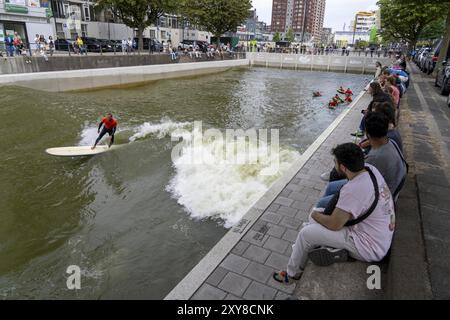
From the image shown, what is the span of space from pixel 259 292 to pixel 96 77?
89.5ft

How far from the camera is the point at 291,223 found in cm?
595

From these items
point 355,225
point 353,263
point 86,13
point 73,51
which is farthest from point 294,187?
point 86,13

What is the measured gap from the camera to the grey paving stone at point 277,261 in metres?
4.77

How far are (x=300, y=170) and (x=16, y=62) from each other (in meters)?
23.0

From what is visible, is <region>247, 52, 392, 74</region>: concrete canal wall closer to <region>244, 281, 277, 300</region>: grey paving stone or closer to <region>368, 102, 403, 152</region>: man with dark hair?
<region>368, 102, 403, 152</region>: man with dark hair

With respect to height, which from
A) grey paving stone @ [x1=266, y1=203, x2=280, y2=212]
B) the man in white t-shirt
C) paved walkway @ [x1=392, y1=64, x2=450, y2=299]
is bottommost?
grey paving stone @ [x1=266, y1=203, x2=280, y2=212]

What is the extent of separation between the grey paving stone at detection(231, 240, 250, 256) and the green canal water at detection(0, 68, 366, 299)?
1155 mm

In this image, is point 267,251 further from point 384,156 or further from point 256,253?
point 384,156

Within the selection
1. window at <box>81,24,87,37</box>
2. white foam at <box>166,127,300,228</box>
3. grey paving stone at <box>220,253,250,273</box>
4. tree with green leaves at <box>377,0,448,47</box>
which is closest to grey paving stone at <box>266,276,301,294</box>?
grey paving stone at <box>220,253,250,273</box>

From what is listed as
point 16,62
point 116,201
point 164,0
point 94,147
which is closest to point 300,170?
point 116,201

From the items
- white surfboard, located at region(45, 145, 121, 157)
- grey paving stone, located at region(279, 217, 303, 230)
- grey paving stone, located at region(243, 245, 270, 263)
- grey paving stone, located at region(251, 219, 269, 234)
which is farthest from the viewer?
white surfboard, located at region(45, 145, 121, 157)

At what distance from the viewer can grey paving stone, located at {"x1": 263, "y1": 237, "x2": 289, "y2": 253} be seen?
520 cm
